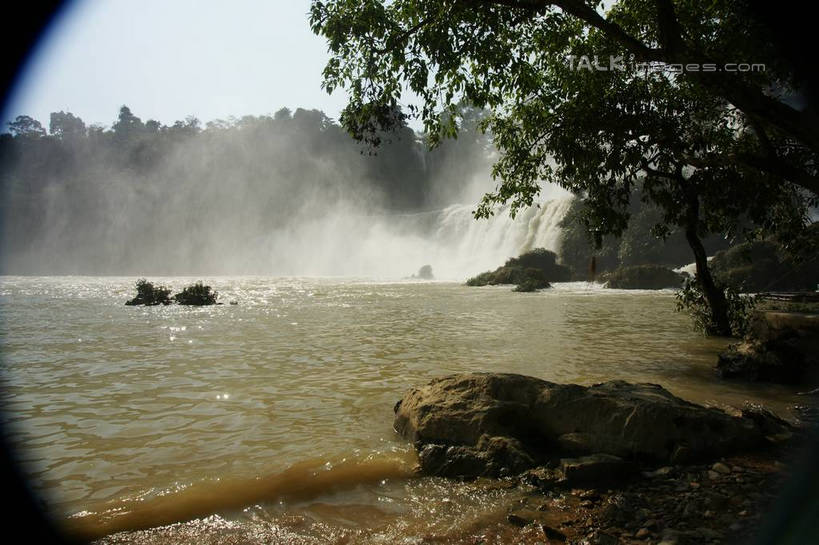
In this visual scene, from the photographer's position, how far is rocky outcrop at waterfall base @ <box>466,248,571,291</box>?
33375 millimetres

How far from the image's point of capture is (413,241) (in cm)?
5612

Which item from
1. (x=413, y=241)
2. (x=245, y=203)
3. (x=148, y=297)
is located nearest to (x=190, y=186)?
(x=245, y=203)

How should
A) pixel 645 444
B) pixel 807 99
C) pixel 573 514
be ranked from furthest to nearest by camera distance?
pixel 807 99, pixel 645 444, pixel 573 514

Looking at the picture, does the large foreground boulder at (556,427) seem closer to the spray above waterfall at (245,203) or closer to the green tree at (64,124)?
the spray above waterfall at (245,203)

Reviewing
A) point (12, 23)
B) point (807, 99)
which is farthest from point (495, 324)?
point (12, 23)

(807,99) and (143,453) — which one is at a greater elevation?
(807,99)

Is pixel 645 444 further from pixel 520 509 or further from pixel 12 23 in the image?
pixel 12 23

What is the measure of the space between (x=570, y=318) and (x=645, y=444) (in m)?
11.7

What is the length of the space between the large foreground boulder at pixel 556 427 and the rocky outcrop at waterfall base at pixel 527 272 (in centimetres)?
2779

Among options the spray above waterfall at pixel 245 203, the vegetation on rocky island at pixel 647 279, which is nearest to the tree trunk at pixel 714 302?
the vegetation on rocky island at pixel 647 279

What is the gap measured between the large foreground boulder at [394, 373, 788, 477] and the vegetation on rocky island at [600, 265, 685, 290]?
85.5ft

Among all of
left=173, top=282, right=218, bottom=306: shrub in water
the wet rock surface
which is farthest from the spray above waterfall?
the wet rock surface

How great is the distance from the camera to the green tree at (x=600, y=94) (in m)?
6.77

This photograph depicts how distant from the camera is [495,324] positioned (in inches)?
555
